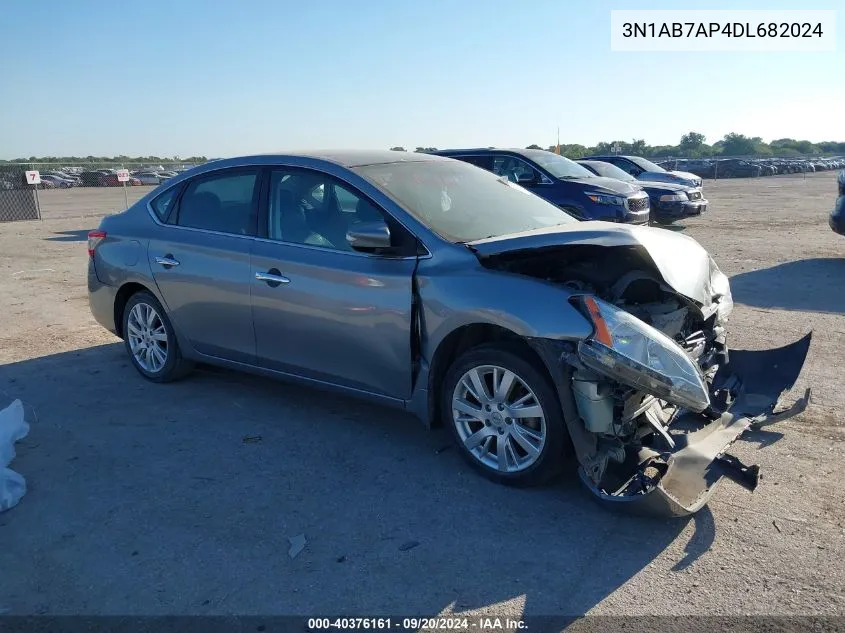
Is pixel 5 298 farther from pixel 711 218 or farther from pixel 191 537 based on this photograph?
pixel 711 218

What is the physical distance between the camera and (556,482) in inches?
157

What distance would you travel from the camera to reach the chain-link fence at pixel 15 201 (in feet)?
68.1

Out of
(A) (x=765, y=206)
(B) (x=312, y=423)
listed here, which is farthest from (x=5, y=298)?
(A) (x=765, y=206)

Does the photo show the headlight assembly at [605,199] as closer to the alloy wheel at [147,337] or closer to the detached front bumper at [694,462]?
the detached front bumper at [694,462]

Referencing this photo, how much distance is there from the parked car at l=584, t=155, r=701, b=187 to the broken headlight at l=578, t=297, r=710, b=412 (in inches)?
606

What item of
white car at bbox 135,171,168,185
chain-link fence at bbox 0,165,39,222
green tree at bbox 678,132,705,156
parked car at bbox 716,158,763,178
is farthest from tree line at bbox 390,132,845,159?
chain-link fence at bbox 0,165,39,222

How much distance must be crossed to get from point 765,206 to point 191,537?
23.1m

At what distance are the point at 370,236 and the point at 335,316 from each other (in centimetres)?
60

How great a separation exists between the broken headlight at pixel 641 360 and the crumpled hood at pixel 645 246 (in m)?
0.48

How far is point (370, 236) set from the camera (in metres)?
4.15

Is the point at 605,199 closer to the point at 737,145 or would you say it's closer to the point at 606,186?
the point at 606,186

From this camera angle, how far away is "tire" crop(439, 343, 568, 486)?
3730 mm

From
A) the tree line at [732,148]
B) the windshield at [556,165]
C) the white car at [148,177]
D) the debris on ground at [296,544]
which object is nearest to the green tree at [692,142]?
the tree line at [732,148]

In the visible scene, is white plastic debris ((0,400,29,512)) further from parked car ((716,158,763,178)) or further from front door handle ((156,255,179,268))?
parked car ((716,158,763,178))
